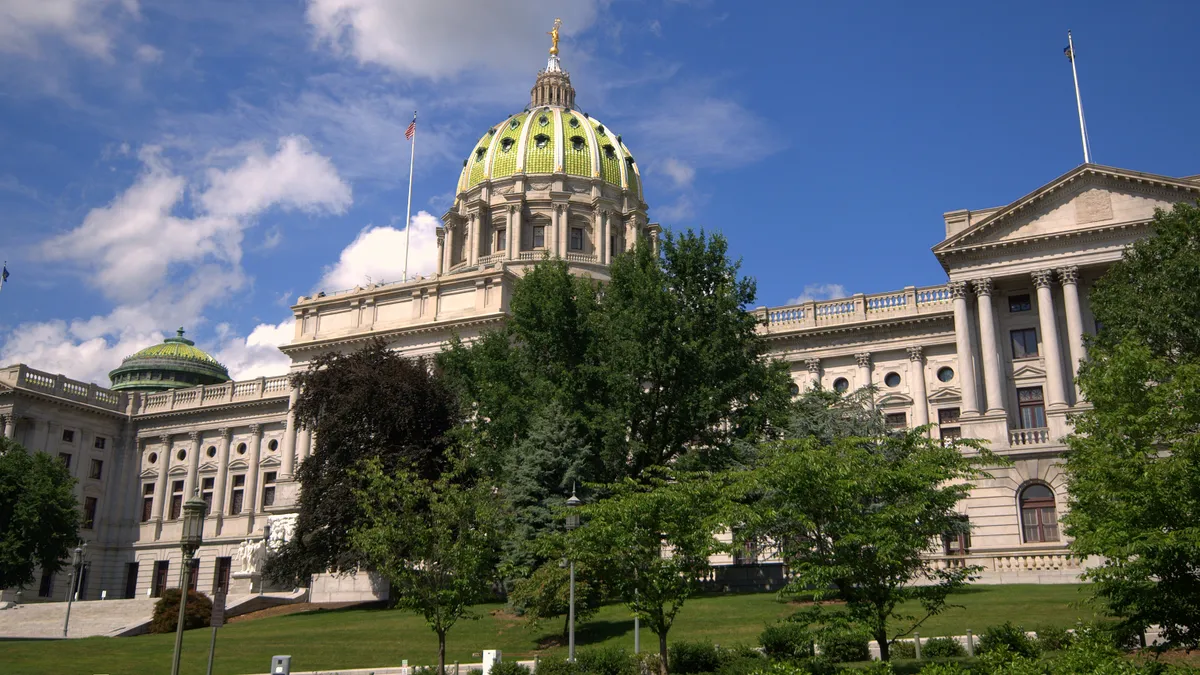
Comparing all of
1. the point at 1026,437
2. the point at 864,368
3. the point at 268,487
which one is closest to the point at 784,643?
the point at 1026,437

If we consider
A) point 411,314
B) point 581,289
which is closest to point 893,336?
point 581,289

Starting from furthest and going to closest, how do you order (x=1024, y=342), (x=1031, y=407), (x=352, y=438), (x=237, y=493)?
(x=237, y=493), (x=1024, y=342), (x=1031, y=407), (x=352, y=438)

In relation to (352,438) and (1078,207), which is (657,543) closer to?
(352,438)

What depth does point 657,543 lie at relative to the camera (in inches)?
938

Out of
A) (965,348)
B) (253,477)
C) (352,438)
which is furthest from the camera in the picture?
(253,477)


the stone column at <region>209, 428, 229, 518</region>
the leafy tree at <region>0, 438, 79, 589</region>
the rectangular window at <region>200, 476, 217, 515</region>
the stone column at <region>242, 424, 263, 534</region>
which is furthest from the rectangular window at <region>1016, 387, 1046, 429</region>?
the rectangular window at <region>200, 476, 217, 515</region>

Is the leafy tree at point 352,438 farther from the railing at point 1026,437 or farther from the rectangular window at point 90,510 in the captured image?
the rectangular window at point 90,510

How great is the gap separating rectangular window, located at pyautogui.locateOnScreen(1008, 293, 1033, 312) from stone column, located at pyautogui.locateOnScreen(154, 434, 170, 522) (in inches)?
2608

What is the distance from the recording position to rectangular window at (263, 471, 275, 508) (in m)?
80.8

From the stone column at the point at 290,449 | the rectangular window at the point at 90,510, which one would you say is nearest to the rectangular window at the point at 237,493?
the rectangular window at the point at 90,510

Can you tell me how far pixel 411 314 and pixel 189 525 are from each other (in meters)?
45.1

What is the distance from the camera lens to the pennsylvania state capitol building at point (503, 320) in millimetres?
46375

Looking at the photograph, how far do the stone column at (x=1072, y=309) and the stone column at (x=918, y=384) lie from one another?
1192 cm

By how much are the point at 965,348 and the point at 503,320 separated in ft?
86.6
